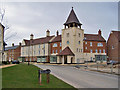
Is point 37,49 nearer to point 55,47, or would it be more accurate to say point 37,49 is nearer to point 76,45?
point 55,47

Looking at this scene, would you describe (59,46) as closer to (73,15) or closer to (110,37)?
(73,15)

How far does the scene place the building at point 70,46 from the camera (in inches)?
1909

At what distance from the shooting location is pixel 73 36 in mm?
48375

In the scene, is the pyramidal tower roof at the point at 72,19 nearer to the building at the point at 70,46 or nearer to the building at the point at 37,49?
the building at the point at 70,46

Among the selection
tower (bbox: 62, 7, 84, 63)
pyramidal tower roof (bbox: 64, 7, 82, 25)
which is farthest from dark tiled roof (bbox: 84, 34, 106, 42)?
pyramidal tower roof (bbox: 64, 7, 82, 25)

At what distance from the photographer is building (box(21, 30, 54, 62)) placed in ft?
200

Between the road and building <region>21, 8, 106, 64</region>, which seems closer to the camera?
the road

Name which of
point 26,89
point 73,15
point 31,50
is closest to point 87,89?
point 26,89

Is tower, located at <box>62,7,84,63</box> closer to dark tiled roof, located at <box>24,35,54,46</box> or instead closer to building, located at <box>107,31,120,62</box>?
building, located at <box>107,31,120,62</box>

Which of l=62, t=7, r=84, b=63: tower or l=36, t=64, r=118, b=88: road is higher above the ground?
l=62, t=7, r=84, b=63: tower

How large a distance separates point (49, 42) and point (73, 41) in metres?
14.6

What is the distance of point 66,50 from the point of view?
48594mm

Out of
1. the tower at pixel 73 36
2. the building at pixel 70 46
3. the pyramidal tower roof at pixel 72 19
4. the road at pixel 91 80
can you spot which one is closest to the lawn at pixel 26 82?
the road at pixel 91 80

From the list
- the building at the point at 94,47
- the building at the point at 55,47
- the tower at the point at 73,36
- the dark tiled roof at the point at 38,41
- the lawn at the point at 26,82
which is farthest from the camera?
the dark tiled roof at the point at 38,41
